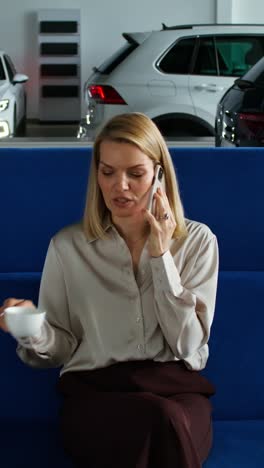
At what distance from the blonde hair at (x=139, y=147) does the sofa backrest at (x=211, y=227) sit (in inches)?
12.7

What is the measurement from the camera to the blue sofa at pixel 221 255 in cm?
301

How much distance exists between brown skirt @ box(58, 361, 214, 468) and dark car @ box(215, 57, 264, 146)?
12.8 ft

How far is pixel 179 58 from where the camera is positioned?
10500mm

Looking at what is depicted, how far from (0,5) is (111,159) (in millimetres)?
16310

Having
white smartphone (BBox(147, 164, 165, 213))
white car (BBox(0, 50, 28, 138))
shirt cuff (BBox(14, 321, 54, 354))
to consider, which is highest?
Answer: white smartphone (BBox(147, 164, 165, 213))

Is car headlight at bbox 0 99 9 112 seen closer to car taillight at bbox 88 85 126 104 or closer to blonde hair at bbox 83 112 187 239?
car taillight at bbox 88 85 126 104

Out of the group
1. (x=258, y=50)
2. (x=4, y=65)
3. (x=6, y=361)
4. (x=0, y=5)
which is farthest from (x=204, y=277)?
(x=0, y=5)

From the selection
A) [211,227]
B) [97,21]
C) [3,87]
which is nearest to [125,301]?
[211,227]

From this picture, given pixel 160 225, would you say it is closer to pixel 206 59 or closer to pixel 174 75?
pixel 174 75

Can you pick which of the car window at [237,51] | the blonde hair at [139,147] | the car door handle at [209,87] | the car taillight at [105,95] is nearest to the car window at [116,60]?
the car taillight at [105,95]

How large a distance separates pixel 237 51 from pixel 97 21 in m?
8.26

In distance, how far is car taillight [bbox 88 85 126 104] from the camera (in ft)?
33.6

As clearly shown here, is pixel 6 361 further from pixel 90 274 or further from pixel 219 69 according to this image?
pixel 219 69

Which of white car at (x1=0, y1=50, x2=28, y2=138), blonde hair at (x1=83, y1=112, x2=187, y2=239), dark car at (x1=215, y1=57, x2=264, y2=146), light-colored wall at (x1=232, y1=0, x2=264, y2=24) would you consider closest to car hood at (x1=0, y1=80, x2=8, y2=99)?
white car at (x1=0, y1=50, x2=28, y2=138)
